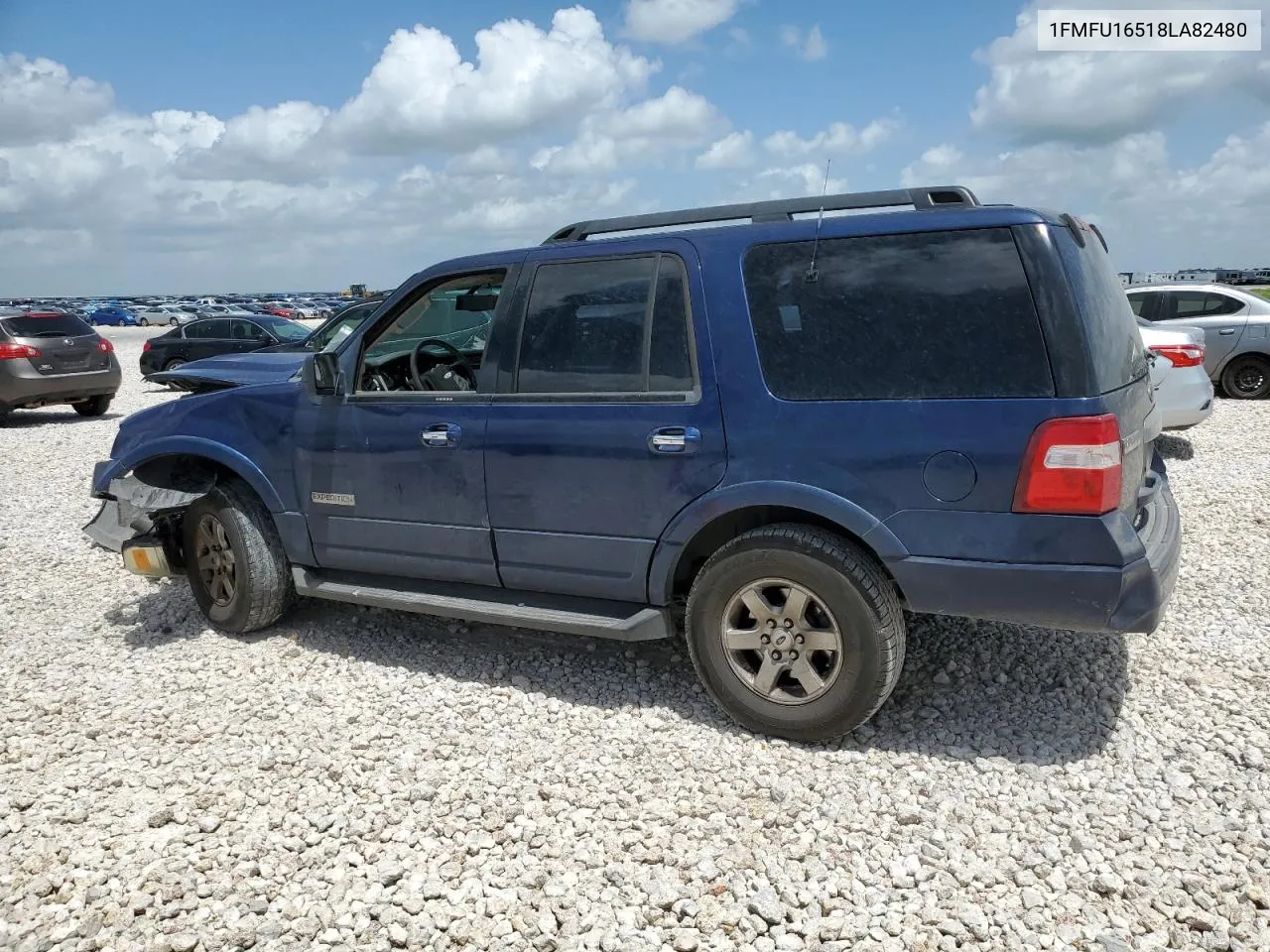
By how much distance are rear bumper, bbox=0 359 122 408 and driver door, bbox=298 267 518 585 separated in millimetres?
10972

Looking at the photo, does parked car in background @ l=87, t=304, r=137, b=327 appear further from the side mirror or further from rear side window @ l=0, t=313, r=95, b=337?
the side mirror

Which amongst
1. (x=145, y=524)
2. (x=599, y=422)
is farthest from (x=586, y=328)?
(x=145, y=524)

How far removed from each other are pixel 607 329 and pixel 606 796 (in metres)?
1.81

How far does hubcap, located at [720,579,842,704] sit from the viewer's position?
3.41m

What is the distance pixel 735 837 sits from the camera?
9.97 ft

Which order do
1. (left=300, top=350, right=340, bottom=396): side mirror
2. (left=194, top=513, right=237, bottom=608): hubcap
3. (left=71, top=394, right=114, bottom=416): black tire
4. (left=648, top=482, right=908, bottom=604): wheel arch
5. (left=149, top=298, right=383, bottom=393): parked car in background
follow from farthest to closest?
(left=71, top=394, right=114, bottom=416): black tire
(left=149, top=298, right=383, bottom=393): parked car in background
(left=194, top=513, right=237, bottom=608): hubcap
(left=300, top=350, right=340, bottom=396): side mirror
(left=648, top=482, right=908, bottom=604): wheel arch

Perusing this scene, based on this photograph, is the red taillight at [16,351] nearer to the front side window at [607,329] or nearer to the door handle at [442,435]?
the door handle at [442,435]

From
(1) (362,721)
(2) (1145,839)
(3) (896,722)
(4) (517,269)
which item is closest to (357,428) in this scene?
(4) (517,269)

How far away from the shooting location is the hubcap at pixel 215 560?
189 inches

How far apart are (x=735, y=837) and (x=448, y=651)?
2.08 metres

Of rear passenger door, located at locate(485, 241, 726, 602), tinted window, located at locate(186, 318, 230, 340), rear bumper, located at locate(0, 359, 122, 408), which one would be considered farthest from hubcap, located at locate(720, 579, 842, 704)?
tinted window, located at locate(186, 318, 230, 340)

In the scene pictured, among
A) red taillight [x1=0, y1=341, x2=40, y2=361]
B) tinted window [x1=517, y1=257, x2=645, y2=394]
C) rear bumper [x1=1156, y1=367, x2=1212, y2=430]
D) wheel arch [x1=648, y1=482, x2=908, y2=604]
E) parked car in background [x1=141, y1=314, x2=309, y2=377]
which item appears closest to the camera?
wheel arch [x1=648, y1=482, x2=908, y2=604]

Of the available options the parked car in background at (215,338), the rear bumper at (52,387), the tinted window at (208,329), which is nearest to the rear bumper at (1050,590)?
the rear bumper at (52,387)

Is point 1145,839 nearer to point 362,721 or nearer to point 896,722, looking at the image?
point 896,722
